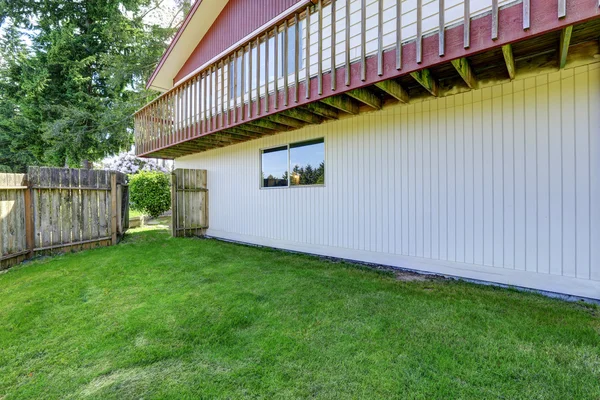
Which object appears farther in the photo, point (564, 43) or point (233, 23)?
point (233, 23)

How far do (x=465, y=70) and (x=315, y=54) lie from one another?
2296mm

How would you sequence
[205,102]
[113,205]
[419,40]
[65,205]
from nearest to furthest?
[419,40]
[65,205]
[205,102]
[113,205]

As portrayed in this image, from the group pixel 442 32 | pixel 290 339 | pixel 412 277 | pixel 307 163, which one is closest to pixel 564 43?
pixel 442 32

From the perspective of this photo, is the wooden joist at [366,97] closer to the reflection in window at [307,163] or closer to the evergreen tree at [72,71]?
the reflection in window at [307,163]

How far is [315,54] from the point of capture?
445cm

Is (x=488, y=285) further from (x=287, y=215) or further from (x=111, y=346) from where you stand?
(x=111, y=346)

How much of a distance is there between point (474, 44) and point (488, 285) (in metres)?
2.81

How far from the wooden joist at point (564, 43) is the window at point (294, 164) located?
3.37 metres

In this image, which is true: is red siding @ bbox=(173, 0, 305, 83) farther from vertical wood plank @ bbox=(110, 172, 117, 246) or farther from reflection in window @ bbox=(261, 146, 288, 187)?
vertical wood plank @ bbox=(110, 172, 117, 246)

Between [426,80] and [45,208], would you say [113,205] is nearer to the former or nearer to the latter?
[45,208]

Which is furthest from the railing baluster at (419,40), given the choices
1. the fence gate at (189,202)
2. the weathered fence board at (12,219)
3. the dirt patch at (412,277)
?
the fence gate at (189,202)

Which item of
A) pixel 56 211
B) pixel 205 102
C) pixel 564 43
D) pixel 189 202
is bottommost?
pixel 56 211

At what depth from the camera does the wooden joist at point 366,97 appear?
149 inches

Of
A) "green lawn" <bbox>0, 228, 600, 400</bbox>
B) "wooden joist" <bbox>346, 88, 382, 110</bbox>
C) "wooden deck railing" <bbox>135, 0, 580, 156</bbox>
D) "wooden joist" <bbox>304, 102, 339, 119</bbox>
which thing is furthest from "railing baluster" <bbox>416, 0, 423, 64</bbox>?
"green lawn" <bbox>0, 228, 600, 400</bbox>
